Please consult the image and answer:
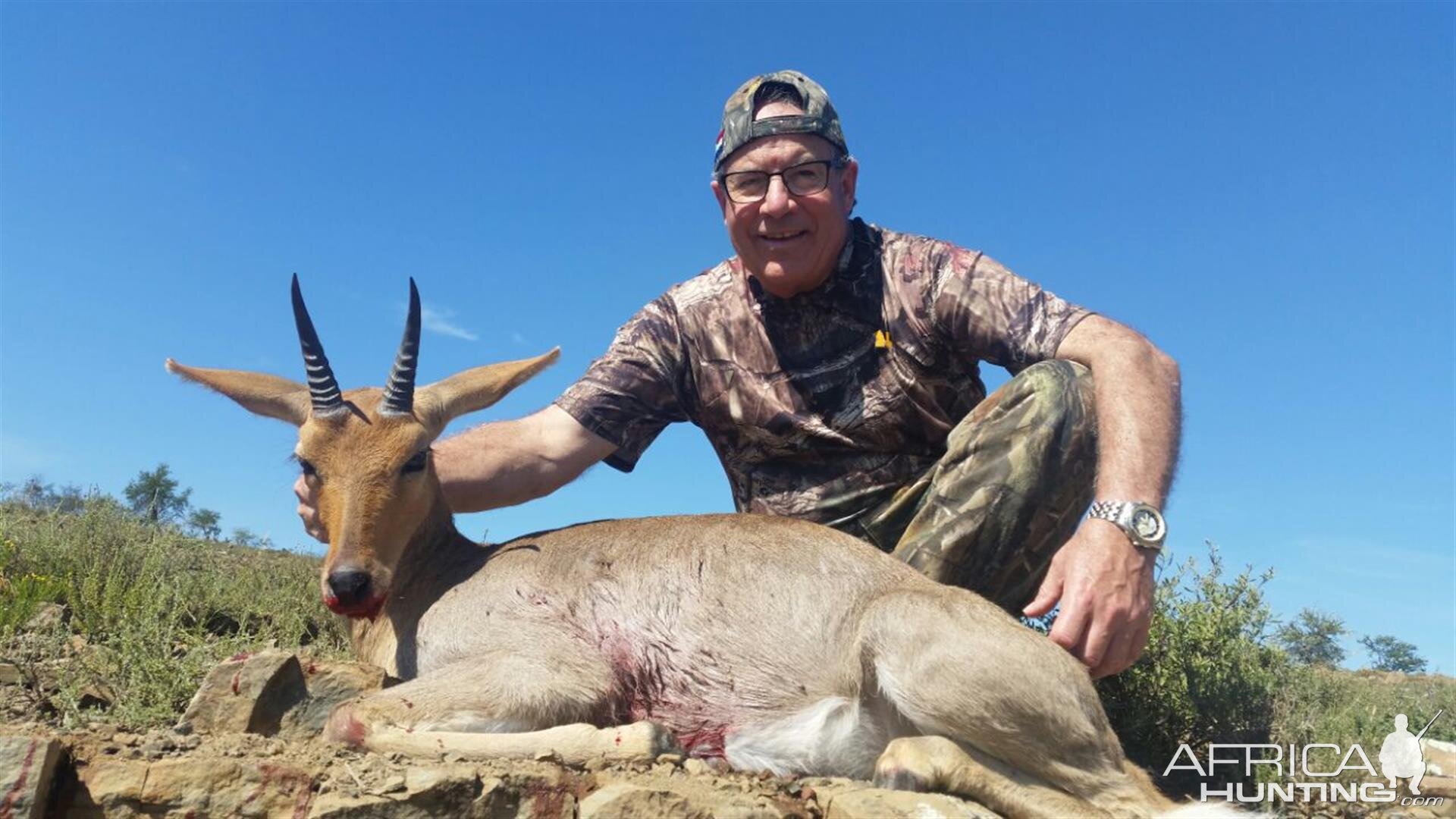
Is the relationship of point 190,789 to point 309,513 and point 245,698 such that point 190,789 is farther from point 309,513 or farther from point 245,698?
point 309,513

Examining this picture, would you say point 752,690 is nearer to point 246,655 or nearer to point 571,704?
point 571,704

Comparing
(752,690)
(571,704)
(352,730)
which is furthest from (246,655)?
(752,690)

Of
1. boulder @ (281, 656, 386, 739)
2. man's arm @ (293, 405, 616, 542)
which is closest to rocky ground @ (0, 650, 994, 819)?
boulder @ (281, 656, 386, 739)

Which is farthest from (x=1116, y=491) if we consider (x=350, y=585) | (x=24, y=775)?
(x=24, y=775)

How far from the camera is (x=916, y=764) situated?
14.0 feet

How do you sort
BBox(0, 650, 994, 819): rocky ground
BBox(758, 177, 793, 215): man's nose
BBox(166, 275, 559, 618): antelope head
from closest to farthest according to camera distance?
BBox(0, 650, 994, 819): rocky ground, BBox(166, 275, 559, 618): antelope head, BBox(758, 177, 793, 215): man's nose

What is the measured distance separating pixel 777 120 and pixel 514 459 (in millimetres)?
2792

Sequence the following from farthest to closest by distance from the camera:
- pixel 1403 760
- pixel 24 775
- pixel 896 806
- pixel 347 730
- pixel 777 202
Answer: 1. pixel 777 202
2. pixel 1403 760
3. pixel 347 730
4. pixel 896 806
5. pixel 24 775

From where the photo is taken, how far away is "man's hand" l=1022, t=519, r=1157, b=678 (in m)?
4.56

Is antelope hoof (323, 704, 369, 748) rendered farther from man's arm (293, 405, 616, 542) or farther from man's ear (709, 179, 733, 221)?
man's ear (709, 179, 733, 221)

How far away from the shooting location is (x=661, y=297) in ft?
25.3

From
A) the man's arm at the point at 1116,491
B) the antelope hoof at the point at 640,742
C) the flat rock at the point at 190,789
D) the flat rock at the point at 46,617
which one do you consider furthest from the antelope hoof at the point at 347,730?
the flat rock at the point at 46,617

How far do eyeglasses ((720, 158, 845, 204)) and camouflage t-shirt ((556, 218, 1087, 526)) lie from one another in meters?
0.51

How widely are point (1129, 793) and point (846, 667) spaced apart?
124cm
